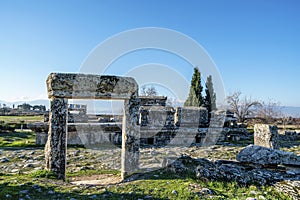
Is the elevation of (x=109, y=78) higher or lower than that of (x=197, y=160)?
higher

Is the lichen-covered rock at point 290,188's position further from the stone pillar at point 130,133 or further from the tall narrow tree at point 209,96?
the tall narrow tree at point 209,96

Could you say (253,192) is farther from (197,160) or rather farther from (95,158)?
(95,158)

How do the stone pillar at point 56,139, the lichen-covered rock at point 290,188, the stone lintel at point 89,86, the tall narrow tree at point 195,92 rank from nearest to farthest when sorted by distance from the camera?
the lichen-covered rock at point 290,188, the stone lintel at point 89,86, the stone pillar at point 56,139, the tall narrow tree at point 195,92

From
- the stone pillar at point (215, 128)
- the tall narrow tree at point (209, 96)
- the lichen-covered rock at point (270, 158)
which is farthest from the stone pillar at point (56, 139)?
the tall narrow tree at point (209, 96)

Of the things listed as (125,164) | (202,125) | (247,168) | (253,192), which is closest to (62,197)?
(125,164)

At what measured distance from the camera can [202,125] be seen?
1938 centimetres

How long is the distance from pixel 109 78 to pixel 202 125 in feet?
42.6

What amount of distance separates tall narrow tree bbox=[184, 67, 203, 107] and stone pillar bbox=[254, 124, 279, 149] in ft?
76.2

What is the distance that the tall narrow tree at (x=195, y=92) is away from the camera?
37625 mm

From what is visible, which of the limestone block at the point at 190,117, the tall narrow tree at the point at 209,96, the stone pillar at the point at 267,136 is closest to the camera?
the stone pillar at the point at 267,136

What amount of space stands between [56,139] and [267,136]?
10369 millimetres

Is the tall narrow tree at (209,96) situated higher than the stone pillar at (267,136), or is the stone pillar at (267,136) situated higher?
the tall narrow tree at (209,96)

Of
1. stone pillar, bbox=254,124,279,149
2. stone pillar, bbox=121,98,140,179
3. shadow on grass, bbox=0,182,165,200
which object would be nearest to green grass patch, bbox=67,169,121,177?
stone pillar, bbox=121,98,140,179

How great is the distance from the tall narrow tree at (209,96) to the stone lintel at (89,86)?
32.0 metres
